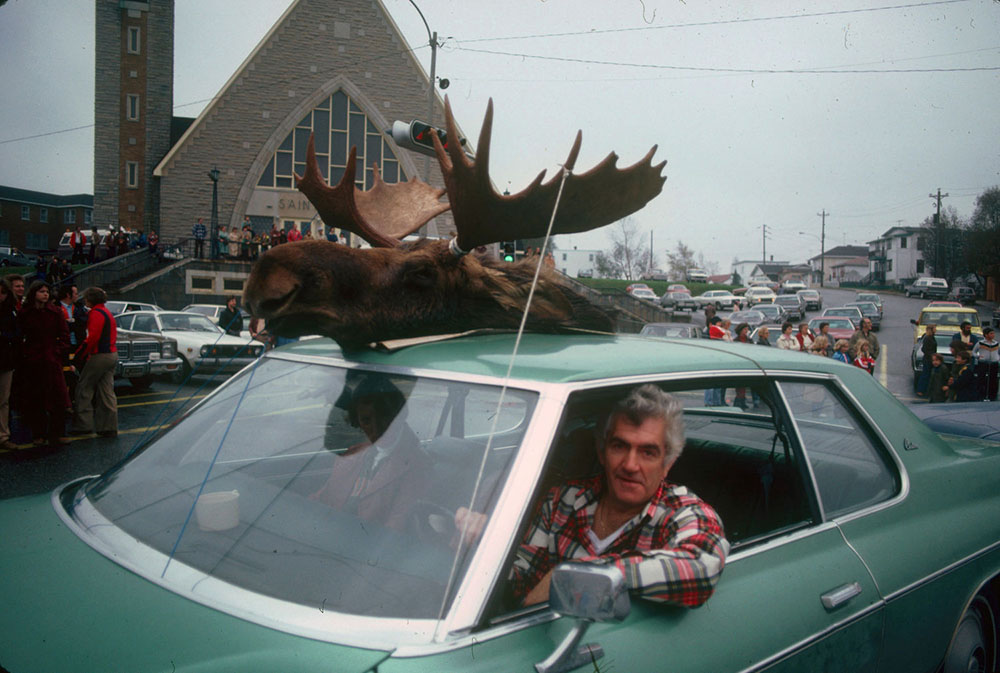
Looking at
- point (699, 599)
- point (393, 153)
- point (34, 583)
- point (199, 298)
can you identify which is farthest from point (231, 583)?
point (393, 153)

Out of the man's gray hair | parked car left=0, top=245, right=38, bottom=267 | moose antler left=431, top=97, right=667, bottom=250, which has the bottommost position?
the man's gray hair

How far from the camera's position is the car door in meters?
1.67

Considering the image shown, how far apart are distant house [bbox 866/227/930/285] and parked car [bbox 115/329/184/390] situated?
8676cm

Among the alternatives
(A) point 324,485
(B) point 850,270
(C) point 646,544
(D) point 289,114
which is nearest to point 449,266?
(A) point 324,485

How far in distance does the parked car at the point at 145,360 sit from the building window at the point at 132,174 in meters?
31.2

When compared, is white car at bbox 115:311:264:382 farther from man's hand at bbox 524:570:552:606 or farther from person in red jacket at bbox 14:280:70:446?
man's hand at bbox 524:570:552:606

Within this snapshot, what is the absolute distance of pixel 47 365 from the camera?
7.52 m

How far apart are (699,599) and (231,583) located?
1150 mm

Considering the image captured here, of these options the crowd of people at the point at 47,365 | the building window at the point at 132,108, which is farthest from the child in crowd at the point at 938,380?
the building window at the point at 132,108

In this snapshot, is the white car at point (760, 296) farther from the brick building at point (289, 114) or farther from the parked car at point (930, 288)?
the brick building at point (289, 114)

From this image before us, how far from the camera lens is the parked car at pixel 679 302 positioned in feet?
154

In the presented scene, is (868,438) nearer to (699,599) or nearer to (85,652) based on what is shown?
(699,599)

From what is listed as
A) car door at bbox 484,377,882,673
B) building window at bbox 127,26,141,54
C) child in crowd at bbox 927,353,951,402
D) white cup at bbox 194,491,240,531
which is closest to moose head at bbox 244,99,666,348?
white cup at bbox 194,491,240,531

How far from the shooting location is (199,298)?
96.9 feet
